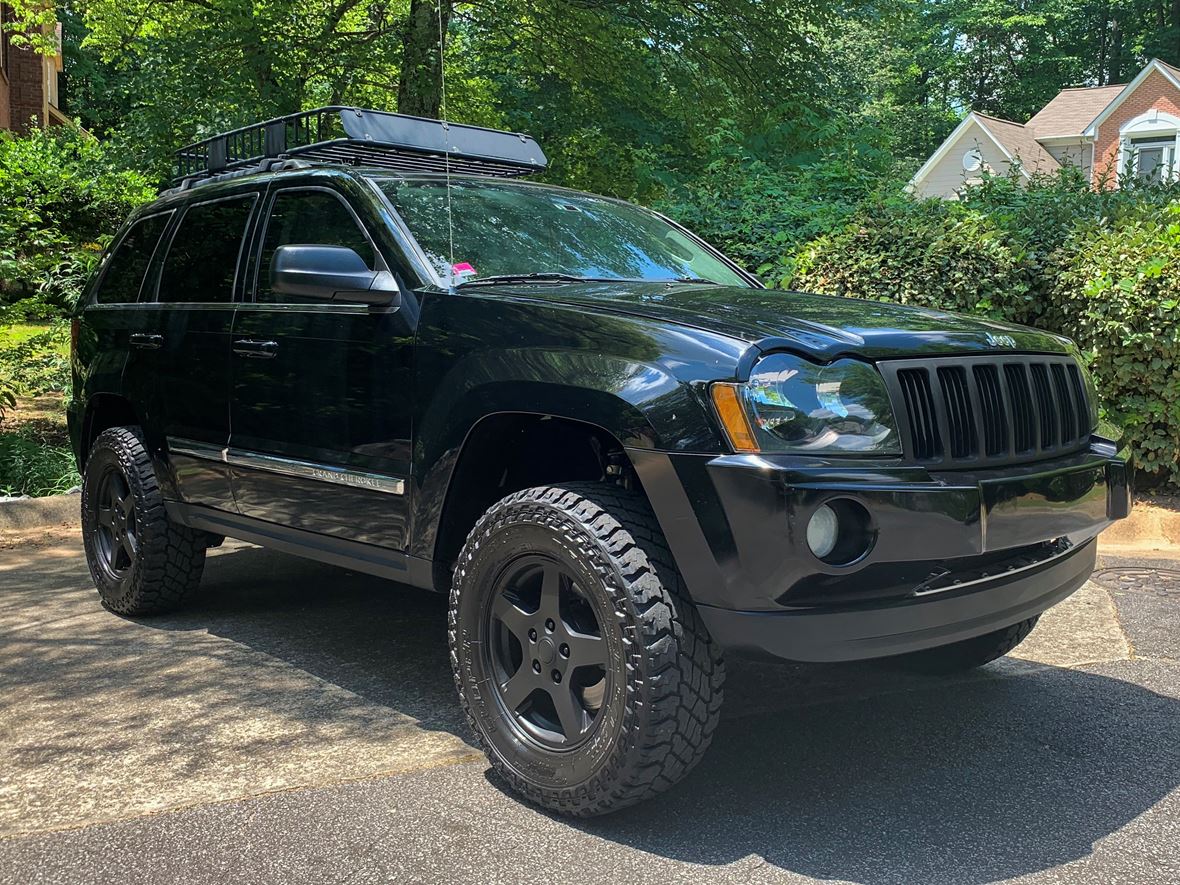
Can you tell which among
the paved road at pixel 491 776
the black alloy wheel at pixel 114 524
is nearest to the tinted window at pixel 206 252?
the black alloy wheel at pixel 114 524

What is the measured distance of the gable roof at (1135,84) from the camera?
110 ft

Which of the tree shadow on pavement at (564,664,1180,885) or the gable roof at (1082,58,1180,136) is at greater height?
the gable roof at (1082,58,1180,136)

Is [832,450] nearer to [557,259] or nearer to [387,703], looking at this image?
[557,259]

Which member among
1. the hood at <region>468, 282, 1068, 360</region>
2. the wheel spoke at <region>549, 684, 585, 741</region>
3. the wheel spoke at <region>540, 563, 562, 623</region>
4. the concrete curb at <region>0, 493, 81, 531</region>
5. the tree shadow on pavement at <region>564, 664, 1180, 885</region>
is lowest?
the concrete curb at <region>0, 493, 81, 531</region>

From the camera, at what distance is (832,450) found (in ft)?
9.36

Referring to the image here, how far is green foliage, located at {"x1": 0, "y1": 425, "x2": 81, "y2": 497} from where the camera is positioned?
26.3ft

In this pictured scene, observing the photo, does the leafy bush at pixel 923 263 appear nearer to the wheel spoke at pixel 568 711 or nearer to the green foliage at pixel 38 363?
the wheel spoke at pixel 568 711

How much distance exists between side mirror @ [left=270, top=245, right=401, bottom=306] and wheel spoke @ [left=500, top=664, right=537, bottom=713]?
4.27ft

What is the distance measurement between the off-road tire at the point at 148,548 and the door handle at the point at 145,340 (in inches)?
16.0

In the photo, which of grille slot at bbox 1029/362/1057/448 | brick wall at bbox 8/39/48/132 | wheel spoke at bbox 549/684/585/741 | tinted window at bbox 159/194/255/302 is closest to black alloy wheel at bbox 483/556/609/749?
wheel spoke at bbox 549/684/585/741

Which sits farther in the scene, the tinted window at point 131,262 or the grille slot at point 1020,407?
the tinted window at point 131,262

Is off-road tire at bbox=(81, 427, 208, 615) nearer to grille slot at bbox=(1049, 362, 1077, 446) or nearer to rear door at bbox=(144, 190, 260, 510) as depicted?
rear door at bbox=(144, 190, 260, 510)

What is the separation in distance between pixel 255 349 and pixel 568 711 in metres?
2.01

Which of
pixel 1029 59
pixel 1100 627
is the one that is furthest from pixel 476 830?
pixel 1029 59
